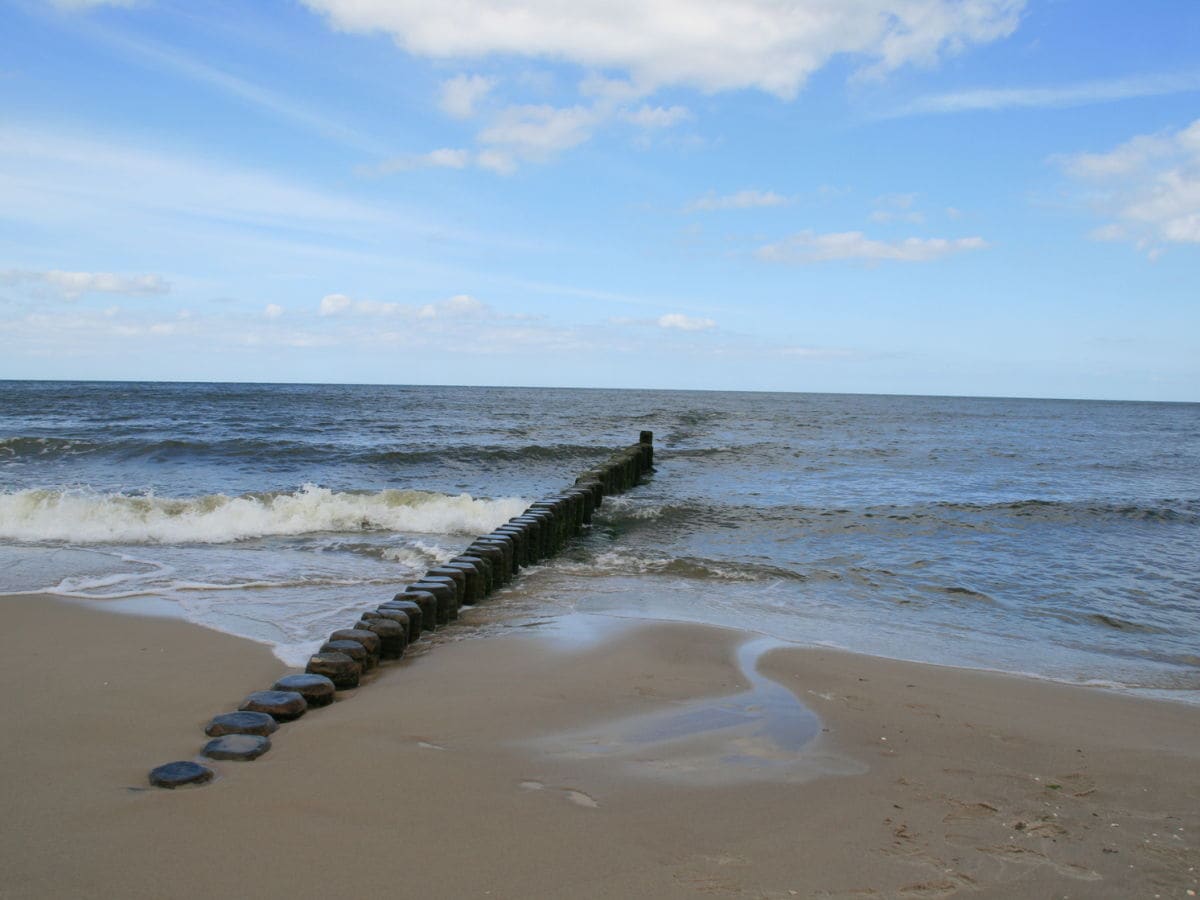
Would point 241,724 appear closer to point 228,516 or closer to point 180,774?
point 180,774

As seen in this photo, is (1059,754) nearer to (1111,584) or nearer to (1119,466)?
(1111,584)

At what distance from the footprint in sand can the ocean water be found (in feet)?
8.81

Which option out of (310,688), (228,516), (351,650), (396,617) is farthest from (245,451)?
(310,688)

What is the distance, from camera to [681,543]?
11.8 meters

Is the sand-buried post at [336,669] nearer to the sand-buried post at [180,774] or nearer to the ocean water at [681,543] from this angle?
the ocean water at [681,543]

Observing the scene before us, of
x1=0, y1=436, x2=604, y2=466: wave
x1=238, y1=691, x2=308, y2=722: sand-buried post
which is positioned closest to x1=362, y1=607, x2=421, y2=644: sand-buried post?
x1=238, y1=691, x2=308, y2=722: sand-buried post

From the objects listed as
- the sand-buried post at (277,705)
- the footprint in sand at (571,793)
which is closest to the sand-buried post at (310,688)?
the sand-buried post at (277,705)

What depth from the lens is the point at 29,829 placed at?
3064 millimetres

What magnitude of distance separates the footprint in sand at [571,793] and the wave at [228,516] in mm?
8170

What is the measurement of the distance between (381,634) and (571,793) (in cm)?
258

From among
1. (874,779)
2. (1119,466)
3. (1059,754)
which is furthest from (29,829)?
(1119,466)

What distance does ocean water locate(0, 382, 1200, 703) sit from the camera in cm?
727

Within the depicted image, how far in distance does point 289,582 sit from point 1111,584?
8371 millimetres

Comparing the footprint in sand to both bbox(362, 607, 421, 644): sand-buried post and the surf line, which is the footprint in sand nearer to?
the surf line
